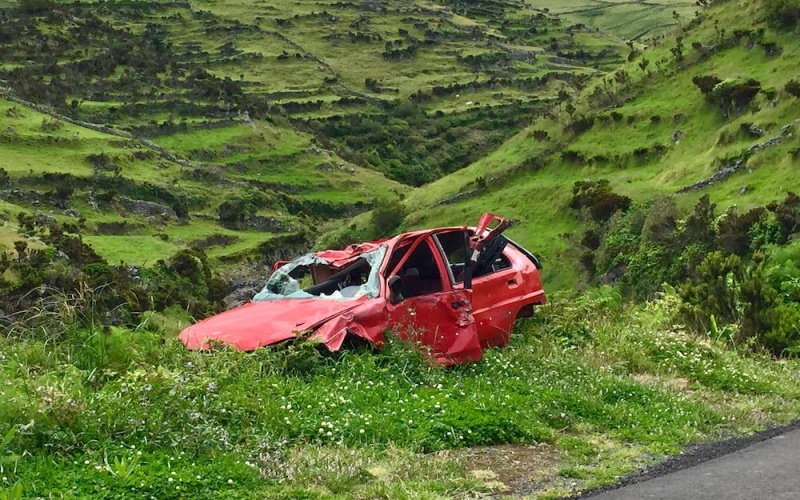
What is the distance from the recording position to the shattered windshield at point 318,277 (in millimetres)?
9500

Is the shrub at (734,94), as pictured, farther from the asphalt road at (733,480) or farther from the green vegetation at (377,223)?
the asphalt road at (733,480)

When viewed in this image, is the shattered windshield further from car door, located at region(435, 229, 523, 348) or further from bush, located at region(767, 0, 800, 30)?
bush, located at region(767, 0, 800, 30)

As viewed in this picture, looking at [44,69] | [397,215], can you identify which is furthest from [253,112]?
[397,215]

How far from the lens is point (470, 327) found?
898cm

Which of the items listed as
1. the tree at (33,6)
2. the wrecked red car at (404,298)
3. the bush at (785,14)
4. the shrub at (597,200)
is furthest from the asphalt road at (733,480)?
the tree at (33,6)

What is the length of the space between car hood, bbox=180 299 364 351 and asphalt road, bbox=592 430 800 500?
3552 mm

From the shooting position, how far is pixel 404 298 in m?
8.99

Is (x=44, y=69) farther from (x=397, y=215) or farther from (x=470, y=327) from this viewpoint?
(x=470, y=327)

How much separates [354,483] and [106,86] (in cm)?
9656

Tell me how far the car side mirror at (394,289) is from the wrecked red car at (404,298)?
0.5 inches

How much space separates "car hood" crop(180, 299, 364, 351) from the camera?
7.96m

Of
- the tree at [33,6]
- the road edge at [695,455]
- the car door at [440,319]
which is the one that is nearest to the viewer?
the road edge at [695,455]

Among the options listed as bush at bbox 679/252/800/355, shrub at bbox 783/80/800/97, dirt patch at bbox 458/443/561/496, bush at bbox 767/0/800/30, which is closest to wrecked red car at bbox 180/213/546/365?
dirt patch at bbox 458/443/561/496

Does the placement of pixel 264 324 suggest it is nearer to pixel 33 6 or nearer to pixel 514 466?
pixel 514 466
